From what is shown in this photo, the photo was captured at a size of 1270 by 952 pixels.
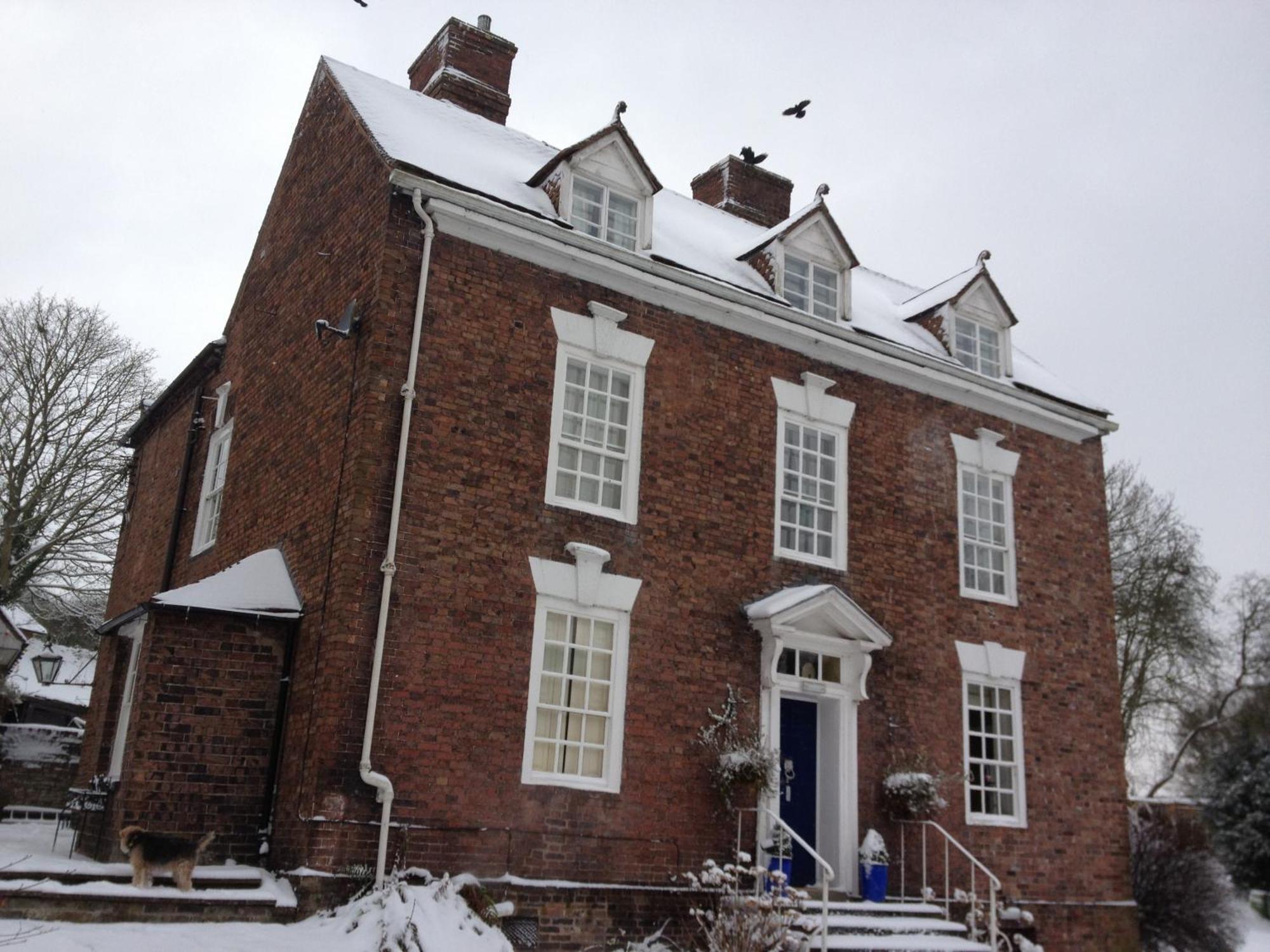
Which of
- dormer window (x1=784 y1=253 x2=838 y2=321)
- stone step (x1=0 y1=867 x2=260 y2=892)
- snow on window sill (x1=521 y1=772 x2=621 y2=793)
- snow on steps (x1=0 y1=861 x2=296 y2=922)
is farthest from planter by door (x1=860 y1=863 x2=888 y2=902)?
dormer window (x1=784 y1=253 x2=838 y2=321)

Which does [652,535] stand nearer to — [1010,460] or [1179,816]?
[1010,460]

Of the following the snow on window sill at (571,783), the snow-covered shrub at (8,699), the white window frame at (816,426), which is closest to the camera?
the snow on window sill at (571,783)

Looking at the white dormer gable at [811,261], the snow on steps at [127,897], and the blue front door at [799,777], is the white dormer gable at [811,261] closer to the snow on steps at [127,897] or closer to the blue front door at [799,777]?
the blue front door at [799,777]

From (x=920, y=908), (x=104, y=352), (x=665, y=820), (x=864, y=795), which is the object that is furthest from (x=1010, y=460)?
(x=104, y=352)

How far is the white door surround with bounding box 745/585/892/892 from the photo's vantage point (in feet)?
43.5

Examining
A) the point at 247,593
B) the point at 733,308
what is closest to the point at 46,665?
the point at 247,593

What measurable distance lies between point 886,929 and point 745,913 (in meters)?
2.20

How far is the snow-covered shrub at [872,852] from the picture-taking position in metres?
13.2

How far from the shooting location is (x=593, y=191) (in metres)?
14.0

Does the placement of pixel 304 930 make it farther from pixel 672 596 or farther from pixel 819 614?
pixel 819 614

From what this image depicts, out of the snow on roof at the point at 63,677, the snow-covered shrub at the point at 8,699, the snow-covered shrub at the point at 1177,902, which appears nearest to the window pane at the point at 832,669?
the snow-covered shrub at the point at 1177,902

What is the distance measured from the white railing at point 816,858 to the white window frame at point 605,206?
6471 mm

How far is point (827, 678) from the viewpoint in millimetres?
13938

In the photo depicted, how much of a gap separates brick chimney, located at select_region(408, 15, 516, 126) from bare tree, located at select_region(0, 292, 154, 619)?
13.6 meters
